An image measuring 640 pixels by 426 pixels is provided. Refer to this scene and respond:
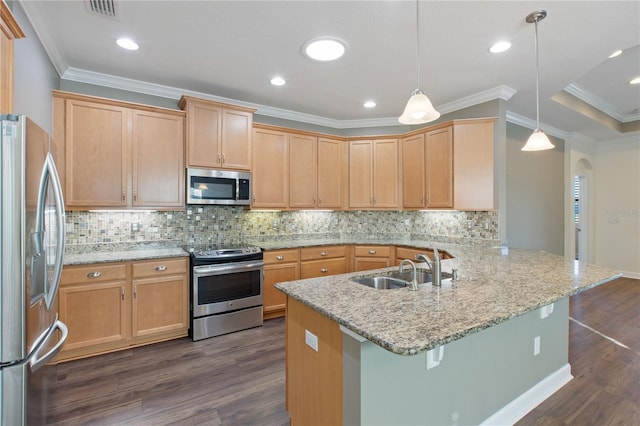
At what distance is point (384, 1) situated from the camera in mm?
2057

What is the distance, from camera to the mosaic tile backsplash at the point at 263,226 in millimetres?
3256

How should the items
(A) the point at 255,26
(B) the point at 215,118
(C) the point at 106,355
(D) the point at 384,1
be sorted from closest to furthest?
(D) the point at 384,1 → (A) the point at 255,26 → (C) the point at 106,355 → (B) the point at 215,118

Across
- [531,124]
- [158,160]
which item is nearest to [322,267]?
[158,160]

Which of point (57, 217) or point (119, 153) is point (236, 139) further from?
point (57, 217)

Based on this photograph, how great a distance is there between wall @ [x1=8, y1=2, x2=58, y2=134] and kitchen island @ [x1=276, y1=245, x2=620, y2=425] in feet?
7.40

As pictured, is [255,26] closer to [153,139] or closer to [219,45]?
[219,45]

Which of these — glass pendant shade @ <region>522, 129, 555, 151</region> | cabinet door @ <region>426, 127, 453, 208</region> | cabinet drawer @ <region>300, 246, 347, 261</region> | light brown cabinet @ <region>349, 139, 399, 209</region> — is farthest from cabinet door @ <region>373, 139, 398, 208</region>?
glass pendant shade @ <region>522, 129, 555, 151</region>

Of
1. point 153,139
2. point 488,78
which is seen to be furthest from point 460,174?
point 153,139

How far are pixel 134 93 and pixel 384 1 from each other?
2.85m

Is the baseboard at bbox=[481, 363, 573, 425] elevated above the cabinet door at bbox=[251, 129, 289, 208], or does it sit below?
below

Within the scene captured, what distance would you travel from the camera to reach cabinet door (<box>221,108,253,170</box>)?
3557mm

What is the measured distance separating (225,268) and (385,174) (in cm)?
265

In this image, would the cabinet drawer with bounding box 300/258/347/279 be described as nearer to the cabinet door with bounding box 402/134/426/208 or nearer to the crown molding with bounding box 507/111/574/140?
the cabinet door with bounding box 402/134/426/208

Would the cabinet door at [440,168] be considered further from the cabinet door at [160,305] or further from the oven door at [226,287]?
the cabinet door at [160,305]
